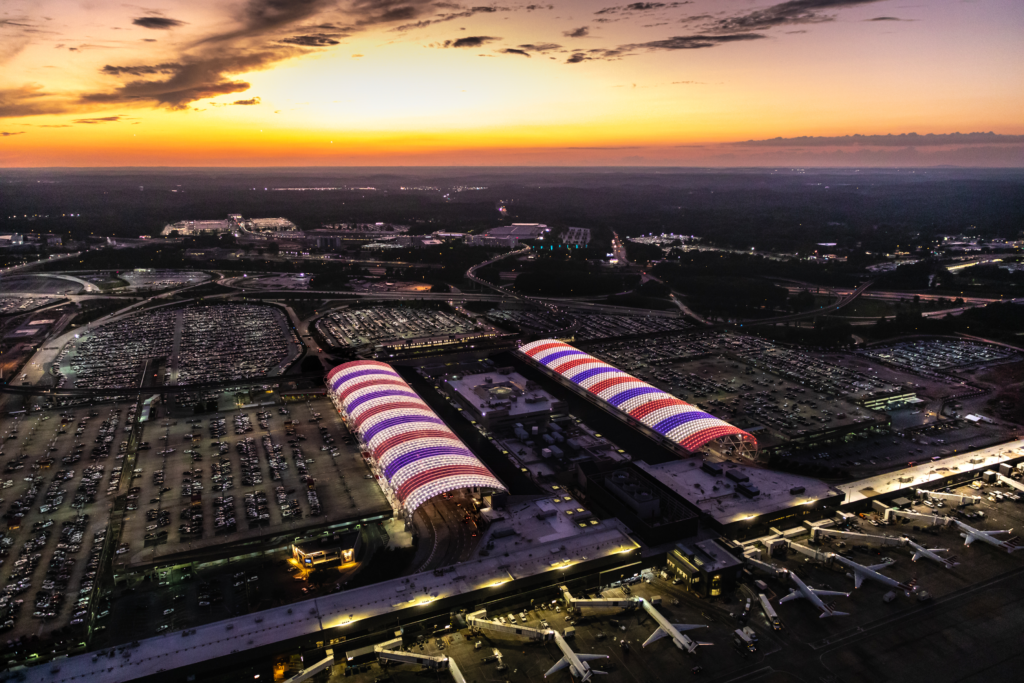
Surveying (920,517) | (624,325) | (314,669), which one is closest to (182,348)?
(624,325)

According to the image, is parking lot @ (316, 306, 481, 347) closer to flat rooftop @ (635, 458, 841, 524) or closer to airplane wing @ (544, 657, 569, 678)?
flat rooftop @ (635, 458, 841, 524)

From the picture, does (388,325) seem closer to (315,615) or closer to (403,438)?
(403,438)

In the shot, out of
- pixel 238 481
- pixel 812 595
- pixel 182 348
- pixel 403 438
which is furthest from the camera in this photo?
pixel 182 348

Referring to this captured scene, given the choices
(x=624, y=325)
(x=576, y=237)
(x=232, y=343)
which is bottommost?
(x=624, y=325)

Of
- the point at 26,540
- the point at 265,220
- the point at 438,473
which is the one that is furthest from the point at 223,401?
the point at 265,220

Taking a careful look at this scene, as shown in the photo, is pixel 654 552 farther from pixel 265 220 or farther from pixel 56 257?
pixel 265 220

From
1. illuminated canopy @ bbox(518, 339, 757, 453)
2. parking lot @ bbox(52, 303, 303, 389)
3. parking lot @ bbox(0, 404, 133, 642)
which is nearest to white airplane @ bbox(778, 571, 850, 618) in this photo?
illuminated canopy @ bbox(518, 339, 757, 453)
